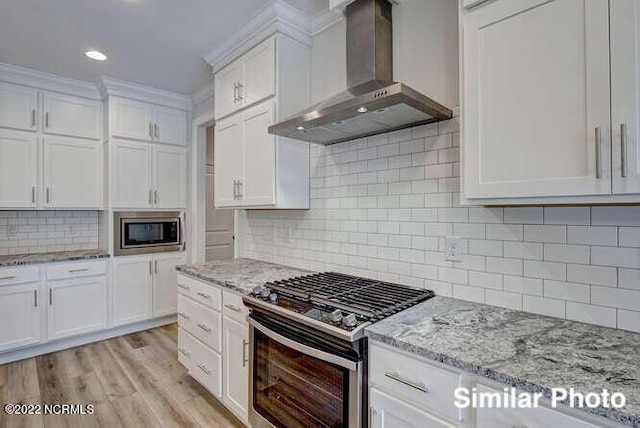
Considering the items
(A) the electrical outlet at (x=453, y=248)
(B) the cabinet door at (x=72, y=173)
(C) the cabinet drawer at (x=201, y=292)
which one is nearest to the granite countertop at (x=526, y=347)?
(A) the electrical outlet at (x=453, y=248)

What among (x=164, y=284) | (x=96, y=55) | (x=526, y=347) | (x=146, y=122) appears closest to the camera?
(x=526, y=347)

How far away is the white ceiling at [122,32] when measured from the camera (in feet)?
7.19

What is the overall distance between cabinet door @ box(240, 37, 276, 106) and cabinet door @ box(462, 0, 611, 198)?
1.33 m

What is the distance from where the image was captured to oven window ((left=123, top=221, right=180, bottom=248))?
11.8 feet

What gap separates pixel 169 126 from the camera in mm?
3881

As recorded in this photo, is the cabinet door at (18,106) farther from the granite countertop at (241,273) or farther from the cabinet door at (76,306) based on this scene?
the granite countertop at (241,273)

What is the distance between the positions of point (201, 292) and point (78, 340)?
203 centimetres

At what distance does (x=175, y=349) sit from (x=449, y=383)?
2937 millimetres

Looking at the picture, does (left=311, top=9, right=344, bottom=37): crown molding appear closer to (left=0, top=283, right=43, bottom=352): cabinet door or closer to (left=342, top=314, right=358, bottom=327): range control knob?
(left=342, top=314, right=358, bottom=327): range control knob

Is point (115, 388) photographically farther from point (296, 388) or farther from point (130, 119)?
point (130, 119)

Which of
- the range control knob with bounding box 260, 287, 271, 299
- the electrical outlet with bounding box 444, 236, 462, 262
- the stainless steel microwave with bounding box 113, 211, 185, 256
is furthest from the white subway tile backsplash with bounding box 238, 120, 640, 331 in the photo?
the stainless steel microwave with bounding box 113, 211, 185, 256

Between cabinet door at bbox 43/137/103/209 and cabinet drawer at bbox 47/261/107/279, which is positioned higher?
cabinet door at bbox 43/137/103/209

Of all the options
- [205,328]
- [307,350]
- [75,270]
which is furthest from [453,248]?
[75,270]

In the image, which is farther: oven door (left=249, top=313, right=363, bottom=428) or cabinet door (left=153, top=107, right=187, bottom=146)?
cabinet door (left=153, top=107, right=187, bottom=146)
